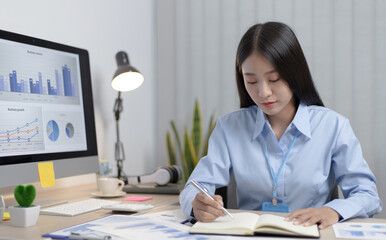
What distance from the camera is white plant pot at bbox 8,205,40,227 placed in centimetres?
117

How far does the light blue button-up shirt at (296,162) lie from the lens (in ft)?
4.79

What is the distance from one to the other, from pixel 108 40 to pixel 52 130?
0.89 meters

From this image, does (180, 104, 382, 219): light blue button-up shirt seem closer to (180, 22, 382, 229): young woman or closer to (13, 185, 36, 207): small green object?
(180, 22, 382, 229): young woman

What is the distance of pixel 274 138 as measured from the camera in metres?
1.50

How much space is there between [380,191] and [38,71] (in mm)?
1962

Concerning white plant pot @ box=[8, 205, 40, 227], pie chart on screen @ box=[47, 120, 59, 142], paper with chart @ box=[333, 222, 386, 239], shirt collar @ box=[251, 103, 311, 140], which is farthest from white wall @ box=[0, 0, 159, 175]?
paper with chart @ box=[333, 222, 386, 239]

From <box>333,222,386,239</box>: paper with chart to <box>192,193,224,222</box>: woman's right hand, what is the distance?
295 mm

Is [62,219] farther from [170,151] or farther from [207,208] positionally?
[170,151]

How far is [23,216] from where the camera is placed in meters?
1.17

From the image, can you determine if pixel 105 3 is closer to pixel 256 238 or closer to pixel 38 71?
pixel 38 71

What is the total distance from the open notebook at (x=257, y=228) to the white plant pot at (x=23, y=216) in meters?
0.44

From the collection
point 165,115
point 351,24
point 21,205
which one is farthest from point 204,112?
point 21,205

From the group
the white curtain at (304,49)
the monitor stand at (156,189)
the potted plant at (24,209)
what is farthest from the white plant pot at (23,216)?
the white curtain at (304,49)

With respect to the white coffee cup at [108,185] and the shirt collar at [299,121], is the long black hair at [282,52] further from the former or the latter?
the white coffee cup at [108,185]
